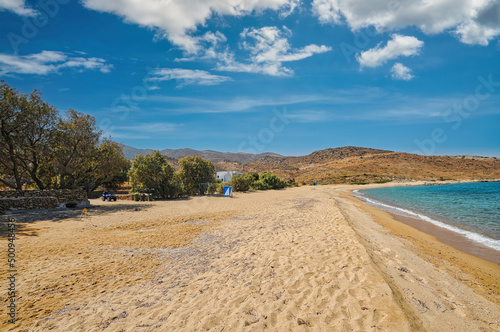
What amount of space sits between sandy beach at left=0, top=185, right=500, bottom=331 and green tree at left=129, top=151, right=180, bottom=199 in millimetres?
17330

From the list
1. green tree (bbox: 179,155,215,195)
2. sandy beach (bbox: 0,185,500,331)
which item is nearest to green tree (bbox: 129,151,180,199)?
green tree (bbox: 179,155,215,195)

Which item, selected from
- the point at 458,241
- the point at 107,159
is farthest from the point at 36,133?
the point at 458,241

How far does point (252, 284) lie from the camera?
5227 mm

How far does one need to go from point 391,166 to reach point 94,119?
86714 millimetres

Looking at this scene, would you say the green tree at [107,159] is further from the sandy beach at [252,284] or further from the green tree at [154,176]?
the sandy beach at [252,284]

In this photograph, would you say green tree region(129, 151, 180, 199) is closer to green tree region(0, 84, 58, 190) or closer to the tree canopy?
the tree canopy

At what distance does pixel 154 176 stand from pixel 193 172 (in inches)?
213

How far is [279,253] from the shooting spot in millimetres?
7176

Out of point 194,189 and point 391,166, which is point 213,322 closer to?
point 194,189

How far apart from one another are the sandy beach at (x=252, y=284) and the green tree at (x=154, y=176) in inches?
682

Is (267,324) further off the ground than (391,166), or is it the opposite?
(391,166)

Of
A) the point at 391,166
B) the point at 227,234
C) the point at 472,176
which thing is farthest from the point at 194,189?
the point at 472,176

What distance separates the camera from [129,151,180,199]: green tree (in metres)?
26.8

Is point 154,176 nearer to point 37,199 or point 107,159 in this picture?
point 107,159
